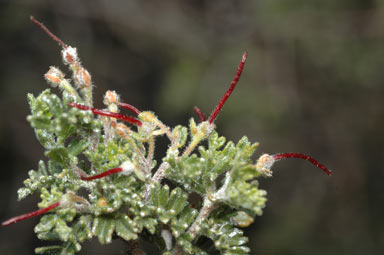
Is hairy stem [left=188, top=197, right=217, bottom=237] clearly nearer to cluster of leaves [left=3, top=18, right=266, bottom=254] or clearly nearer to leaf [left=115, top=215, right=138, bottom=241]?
cluster of leaves [left=3, top=18, right=266, bottom=254]

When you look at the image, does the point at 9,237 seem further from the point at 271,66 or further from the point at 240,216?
the point at 240,216

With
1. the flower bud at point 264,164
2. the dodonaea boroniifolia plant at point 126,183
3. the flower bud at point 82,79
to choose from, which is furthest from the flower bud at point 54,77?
the flower bud at point 264,164

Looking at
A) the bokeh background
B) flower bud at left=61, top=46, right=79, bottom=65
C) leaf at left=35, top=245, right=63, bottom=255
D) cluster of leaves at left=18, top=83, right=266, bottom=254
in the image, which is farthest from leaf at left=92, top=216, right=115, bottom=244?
the bokeh background

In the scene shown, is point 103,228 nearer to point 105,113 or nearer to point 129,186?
point 129,186

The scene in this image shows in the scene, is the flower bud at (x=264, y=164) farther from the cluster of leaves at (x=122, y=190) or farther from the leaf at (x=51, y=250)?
the leaf at (x=51, y=250)

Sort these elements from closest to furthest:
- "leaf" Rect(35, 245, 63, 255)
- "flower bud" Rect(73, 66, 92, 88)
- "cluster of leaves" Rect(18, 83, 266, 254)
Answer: "cluster of leaves" Rect(18, 83, 266, 254) < "leaf" Rect(35, 245, 63, 255) < "flower bud" Rect(73, 66, 92, 88)

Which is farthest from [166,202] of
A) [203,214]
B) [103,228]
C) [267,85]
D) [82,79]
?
[267,85]

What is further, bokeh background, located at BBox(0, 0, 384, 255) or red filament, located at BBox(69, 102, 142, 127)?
bokeh background, located at BBox(0, 0, 384, 255)

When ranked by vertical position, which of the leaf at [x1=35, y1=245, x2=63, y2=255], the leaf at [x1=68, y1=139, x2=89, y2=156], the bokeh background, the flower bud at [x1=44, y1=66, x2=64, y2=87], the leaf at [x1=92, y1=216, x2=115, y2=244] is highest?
the bokeh background
